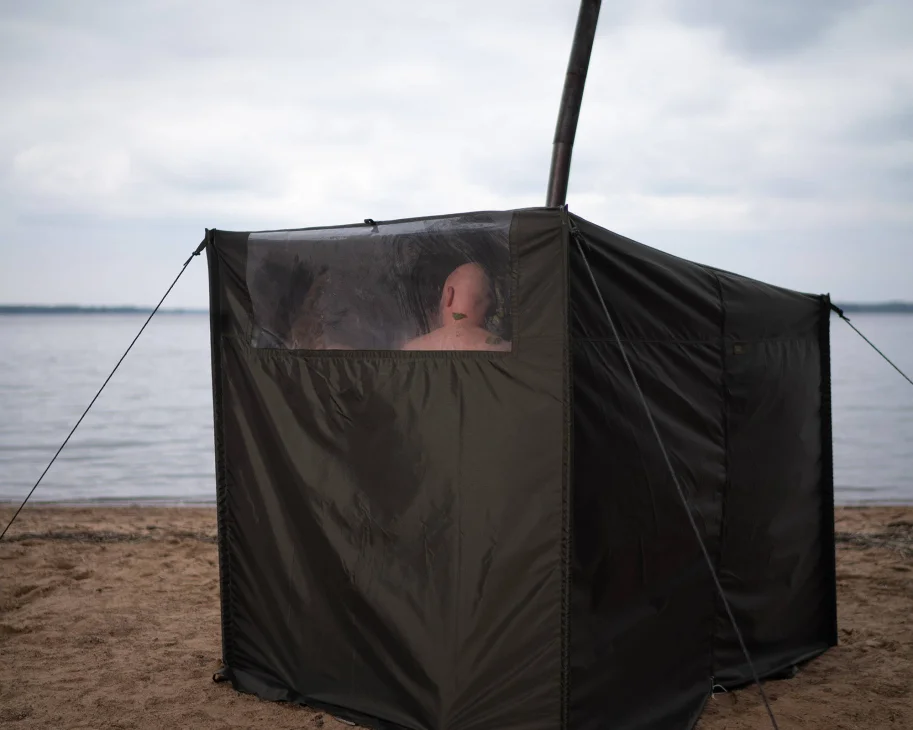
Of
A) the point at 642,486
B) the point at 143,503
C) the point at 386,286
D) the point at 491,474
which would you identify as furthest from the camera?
the point at 143,503

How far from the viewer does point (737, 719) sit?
3.81 meters

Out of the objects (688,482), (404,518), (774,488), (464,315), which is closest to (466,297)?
(464,315)

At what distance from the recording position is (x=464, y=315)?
3.39 meters

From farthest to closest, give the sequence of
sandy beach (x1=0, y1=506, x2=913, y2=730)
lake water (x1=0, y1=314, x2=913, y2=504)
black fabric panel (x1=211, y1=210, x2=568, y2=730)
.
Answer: lake water (x1=0, y1=314, x2=913, y2=504) → sandy beach (x1=0, y1=506, x2=913, y2=730) → black fabric panel (x1=211, y1=210, x2=568, y2=730)

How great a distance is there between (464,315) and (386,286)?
0.39m

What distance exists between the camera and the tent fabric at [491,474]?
10.6 feet

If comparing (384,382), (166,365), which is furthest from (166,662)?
(166,365)

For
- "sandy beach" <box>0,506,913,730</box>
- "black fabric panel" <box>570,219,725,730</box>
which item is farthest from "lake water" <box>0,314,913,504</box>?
"black fabric panel" <box>570,219,725,730</box>

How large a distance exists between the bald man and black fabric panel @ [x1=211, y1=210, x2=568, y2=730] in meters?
0.05

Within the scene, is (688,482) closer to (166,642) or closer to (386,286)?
(386,286)

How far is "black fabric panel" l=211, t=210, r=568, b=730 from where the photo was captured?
3205mm

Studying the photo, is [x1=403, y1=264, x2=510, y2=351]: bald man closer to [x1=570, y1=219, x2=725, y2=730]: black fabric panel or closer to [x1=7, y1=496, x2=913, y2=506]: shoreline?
[x1=570, y1=219, x2=725, y2=730]: black fabric panel

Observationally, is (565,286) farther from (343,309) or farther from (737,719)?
(737,719)

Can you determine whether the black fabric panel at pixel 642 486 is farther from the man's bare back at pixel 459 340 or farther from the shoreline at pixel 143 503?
the shoreline at pixel 143 503
